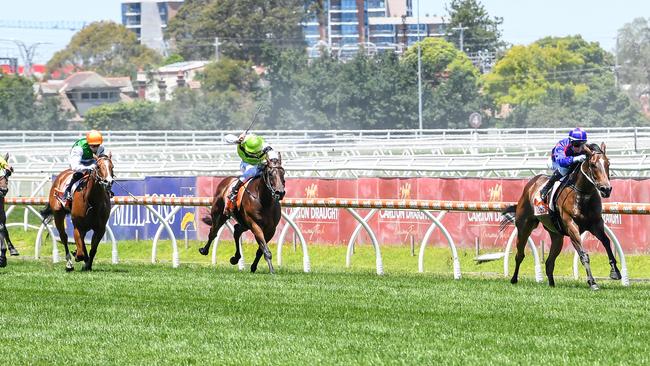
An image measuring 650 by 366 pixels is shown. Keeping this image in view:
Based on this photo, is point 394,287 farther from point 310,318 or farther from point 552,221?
point 310,318

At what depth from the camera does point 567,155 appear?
48.2 ft

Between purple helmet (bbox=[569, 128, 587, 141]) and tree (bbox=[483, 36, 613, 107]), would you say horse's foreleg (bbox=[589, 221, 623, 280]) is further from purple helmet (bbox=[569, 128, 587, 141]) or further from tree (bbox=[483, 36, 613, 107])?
tree (bbox=[483, 36, 613, 107])

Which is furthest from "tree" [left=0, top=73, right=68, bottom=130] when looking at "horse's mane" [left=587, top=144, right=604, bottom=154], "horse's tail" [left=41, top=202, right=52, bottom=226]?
"horse's mane" [left=587, top=144, right=604, bottom=154]

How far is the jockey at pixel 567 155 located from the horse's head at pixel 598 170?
0.17 meters

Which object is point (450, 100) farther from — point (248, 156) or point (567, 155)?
point (567, 155)

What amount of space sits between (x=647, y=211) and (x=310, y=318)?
5.07m

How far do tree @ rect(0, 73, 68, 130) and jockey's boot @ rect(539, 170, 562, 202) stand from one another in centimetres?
8136

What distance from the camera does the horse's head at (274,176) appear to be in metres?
16.5

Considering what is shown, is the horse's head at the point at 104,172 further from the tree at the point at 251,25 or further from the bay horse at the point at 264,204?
the tree at the point at 251,25

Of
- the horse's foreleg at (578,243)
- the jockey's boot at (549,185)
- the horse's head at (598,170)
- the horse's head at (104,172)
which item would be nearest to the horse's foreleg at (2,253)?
the horse's head at (104,172)

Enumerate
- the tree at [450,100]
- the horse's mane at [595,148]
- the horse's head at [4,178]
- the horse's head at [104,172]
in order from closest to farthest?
the horse's mane at [595,148] < the horse's head at [104,172] < the horse's head at [4,178] < the tree at [450,100]

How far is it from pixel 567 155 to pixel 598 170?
685 millimetres

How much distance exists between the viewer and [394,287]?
14.5 metres

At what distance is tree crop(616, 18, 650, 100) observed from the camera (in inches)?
5084
